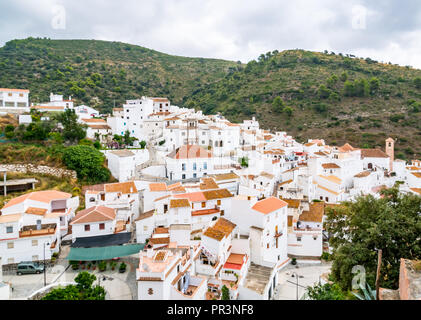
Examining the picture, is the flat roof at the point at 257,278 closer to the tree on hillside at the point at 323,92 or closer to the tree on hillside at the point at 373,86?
the tree on hillside at the point at 323,92

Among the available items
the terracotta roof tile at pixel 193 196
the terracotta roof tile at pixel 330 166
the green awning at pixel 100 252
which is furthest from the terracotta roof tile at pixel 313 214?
the green awning at pixel 100 252

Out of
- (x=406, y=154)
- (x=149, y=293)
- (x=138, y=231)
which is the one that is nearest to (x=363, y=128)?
(x=406, y=154)

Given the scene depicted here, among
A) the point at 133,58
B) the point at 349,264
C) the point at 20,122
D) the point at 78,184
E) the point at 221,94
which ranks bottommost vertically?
the point at 349,264

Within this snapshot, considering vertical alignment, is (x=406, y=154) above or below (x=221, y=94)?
below

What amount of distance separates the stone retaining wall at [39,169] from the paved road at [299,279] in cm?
1768

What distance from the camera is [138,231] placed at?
56.7 ft

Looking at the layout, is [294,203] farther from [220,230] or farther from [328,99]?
[328,99]

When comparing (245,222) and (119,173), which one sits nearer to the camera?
(245,222)

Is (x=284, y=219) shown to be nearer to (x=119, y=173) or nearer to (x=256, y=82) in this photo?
(x=119, y=173)

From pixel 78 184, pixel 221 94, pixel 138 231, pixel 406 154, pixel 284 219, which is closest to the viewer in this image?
pixel 138 231

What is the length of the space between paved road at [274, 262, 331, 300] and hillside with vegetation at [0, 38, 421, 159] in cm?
2895

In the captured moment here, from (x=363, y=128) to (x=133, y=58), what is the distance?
60.1m

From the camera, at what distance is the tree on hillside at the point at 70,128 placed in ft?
88.9

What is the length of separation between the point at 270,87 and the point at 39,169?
49595mm
